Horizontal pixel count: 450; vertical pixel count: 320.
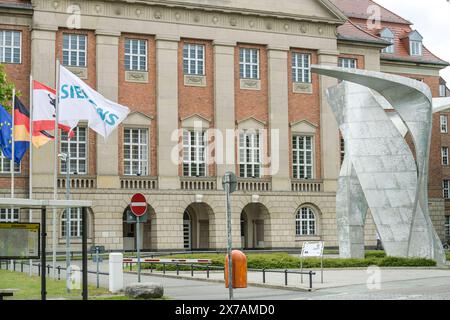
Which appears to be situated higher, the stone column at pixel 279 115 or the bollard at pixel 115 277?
the stone column at pixel 279 115

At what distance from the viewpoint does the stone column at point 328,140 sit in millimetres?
57438

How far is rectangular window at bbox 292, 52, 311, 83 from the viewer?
57844 mm

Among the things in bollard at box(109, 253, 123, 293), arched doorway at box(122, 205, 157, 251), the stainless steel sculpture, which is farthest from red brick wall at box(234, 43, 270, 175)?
bollard at box(109, 253, 123, 293)

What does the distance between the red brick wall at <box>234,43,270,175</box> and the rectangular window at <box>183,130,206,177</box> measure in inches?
96.4

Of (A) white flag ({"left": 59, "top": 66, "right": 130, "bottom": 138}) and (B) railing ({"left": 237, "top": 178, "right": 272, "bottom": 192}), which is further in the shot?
(B) railing ({"left": 237, "top": 178, "right": 272, "bottom": 192})

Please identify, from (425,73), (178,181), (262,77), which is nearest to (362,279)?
(178,181)

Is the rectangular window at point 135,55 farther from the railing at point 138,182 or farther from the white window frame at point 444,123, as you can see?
the white window frame at point 444,123

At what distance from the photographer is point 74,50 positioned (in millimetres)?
51156

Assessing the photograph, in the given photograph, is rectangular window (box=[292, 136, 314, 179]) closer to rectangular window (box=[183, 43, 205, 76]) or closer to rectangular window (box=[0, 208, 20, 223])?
rectangular window (box=[183, 43, 205, 76])

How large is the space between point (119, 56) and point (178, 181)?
8873 millimetres

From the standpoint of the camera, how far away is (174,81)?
53250 millimetres

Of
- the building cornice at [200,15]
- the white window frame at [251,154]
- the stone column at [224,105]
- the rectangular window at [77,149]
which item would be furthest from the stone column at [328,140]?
the rectangular window at [77,149]

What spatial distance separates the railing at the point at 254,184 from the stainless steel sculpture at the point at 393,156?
1900 cm

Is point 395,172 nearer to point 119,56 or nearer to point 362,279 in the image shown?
point 362,279
